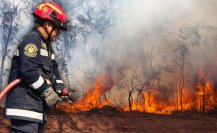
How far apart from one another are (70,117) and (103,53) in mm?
7630

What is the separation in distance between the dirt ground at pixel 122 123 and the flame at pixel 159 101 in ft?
5.71

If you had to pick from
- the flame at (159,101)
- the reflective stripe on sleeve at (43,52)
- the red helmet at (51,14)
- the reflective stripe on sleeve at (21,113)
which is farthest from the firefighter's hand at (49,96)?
the flame at (159,101)

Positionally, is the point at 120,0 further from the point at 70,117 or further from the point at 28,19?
the point at 70,117

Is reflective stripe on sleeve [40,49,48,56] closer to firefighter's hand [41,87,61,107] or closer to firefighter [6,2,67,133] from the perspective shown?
firefighter [6,2,67,133]

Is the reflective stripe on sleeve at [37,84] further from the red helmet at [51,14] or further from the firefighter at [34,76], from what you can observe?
the red helmet at [51,14]

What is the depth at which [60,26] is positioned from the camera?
155 inches

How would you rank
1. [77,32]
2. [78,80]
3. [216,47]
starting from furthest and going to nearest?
[77,32]
[78,80]
[216,47]

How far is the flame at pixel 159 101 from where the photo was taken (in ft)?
43.5

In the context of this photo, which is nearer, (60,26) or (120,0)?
(60,26)

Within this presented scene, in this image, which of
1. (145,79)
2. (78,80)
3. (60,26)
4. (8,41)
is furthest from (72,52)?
(60,26)

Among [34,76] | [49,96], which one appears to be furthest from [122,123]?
[34,76]

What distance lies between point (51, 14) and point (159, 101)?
10972 mm

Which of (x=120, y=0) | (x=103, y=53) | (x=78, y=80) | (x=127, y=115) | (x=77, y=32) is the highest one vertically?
(x=120, y=0)

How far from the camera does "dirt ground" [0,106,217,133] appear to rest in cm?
912
